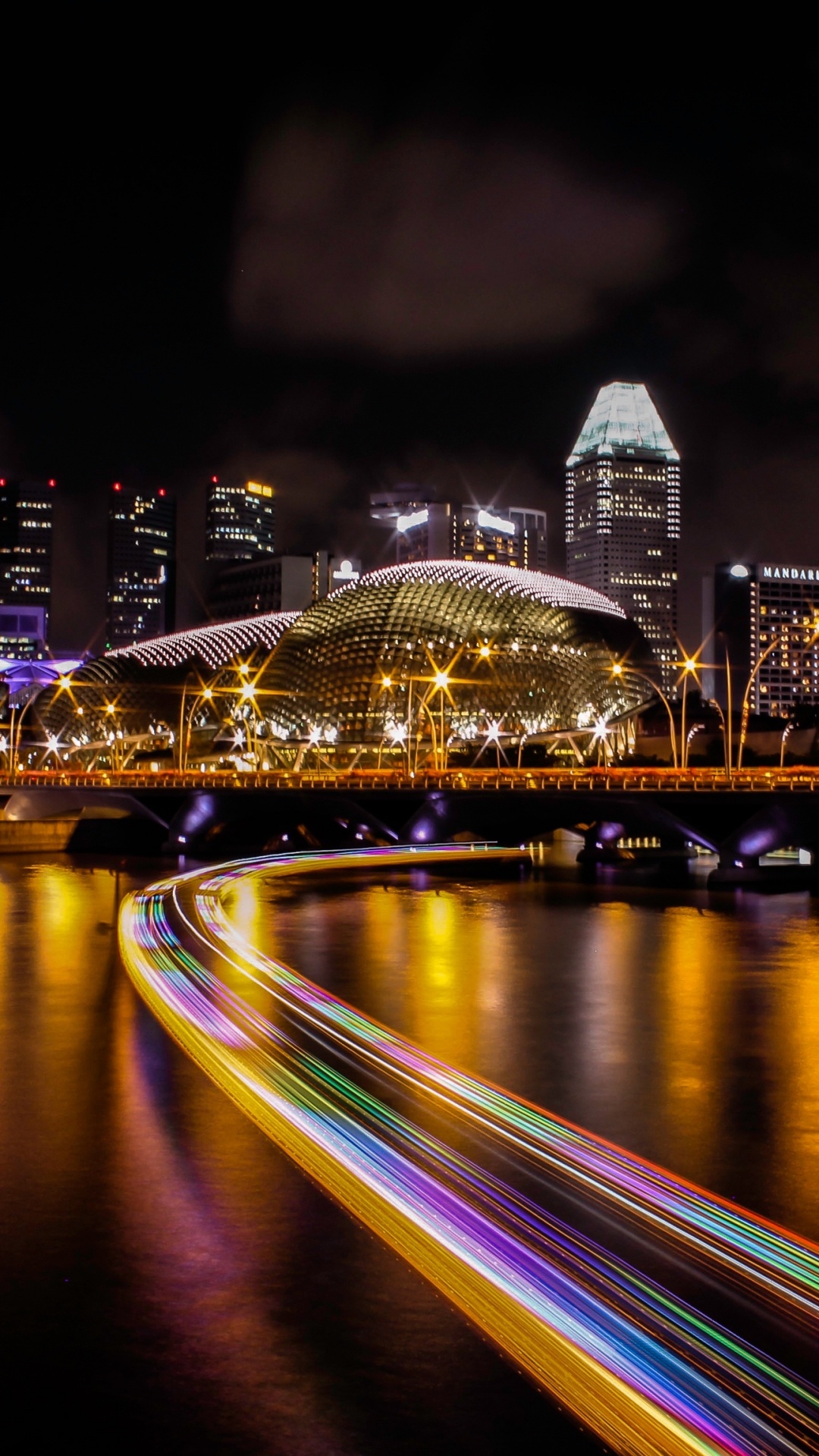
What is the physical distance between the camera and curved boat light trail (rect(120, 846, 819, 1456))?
7328 millimetres

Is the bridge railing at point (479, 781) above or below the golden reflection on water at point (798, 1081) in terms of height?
above

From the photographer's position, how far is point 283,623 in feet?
488

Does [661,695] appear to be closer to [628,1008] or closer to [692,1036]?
[628,1008]

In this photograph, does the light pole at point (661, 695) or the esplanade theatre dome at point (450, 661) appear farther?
the esplanade theatre dome at point (450, 661)

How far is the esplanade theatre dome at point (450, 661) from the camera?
107188mm

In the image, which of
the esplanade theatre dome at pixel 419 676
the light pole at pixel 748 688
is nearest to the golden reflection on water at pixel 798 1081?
the light pole at pixel 748 688

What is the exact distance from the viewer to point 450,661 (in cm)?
10456

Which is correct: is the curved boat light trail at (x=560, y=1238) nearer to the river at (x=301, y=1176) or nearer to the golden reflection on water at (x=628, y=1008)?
the river at (x=301, y=1176)

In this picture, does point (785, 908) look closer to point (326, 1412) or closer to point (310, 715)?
point (326, 1412)

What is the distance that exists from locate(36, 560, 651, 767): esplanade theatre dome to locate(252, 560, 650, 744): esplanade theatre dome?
4.4 inches

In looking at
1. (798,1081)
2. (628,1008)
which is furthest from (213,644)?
(798,1081)

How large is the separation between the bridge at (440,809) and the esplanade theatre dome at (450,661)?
2510 centimetres

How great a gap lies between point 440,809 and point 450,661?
43.3 m

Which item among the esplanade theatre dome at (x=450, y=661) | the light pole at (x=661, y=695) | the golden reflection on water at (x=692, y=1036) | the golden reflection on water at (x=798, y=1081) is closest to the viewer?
the golden reflection on water at (x=798, y=1081)
